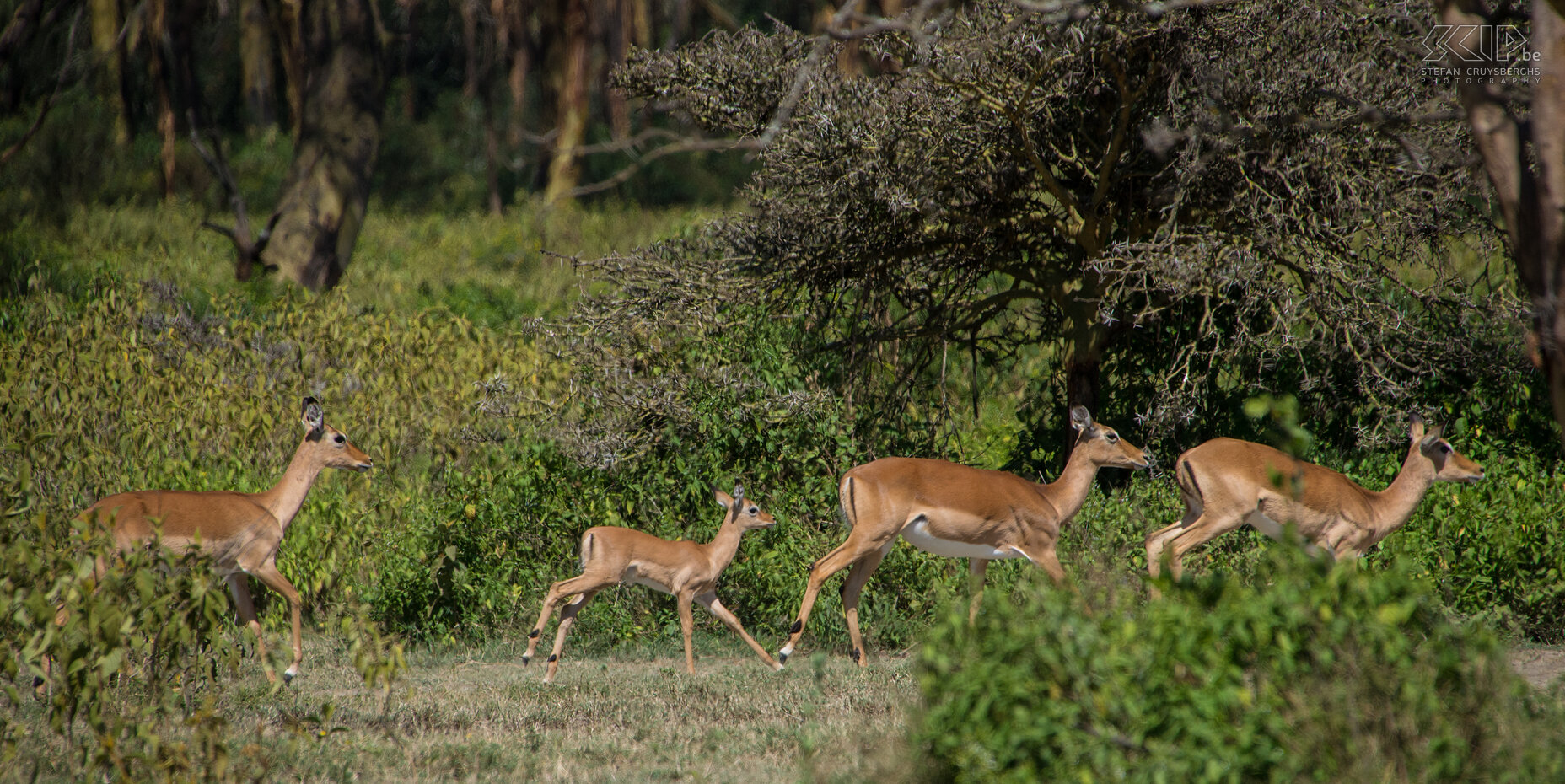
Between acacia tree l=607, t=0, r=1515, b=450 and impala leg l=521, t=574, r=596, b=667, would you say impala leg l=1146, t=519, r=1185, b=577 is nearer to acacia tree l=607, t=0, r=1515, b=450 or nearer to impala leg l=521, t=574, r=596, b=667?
acacia tree l=607, t=0, r=1515, b=450

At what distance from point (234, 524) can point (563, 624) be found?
1796mm

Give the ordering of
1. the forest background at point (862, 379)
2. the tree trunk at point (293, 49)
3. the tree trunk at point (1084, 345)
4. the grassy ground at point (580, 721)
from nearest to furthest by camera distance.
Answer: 1. the grassy ground at point (580, 721)
2. the forest background at point (862, 379)
3. the tree trunk at point (1084, 345)
4. the tree trunk at point (293, 49)

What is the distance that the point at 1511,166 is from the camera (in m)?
4.02

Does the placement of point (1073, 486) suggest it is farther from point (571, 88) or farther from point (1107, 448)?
point (571, 88)

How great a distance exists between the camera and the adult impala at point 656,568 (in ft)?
23.7

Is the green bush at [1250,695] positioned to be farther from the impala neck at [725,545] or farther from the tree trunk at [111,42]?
the tree trunk at [111,42]

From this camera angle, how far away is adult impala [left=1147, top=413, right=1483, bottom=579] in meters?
7.45

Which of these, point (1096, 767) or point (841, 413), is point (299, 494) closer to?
point (841, 413)

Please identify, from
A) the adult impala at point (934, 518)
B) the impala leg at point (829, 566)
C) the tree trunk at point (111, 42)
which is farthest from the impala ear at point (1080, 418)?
the tree trunk at point (111, 42)

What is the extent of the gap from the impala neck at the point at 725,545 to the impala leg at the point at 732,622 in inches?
8.1

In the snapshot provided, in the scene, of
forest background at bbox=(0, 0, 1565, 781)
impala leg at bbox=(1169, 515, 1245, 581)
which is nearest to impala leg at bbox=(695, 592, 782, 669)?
forest background at bbox=(0, 0, 1565, 781)

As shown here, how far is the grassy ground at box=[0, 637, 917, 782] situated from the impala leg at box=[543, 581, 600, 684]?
0.27 ft

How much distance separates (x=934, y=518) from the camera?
7.25 meters

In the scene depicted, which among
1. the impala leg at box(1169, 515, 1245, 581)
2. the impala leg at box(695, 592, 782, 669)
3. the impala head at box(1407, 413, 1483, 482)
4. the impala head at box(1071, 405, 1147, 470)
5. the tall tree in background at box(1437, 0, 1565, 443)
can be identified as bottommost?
the impala leg at box(695, 592, 782, 669)
